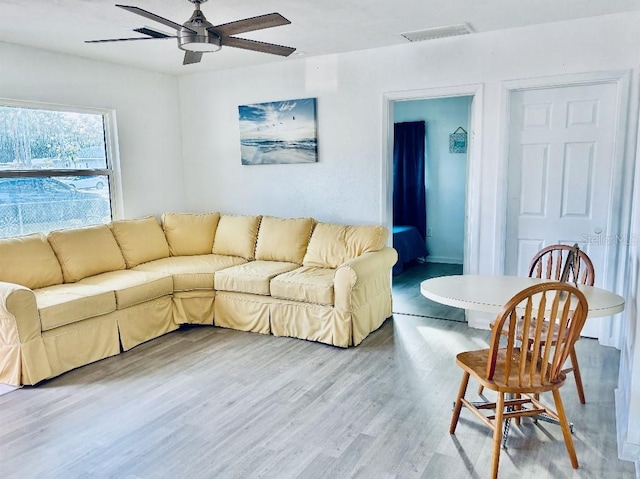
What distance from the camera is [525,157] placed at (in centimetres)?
393

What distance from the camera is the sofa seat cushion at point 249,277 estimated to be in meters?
4.10

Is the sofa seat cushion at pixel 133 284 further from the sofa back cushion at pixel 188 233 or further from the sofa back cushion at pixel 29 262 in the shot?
the sofa back cushion at pixel 188 233

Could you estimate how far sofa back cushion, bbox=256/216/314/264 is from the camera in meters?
4.57

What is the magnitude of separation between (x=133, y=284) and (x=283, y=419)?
1877 millimetres

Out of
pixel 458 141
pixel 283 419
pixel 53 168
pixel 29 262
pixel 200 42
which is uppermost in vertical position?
pixel 200 42

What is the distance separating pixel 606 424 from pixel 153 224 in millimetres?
4161

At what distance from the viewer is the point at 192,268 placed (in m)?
4.43

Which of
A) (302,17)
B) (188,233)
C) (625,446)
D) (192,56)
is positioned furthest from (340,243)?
(625,446)

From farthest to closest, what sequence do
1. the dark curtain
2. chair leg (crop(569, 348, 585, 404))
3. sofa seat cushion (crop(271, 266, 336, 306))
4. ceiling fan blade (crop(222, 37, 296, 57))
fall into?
the dark curtain < sofa seat cushion (crop(271, 266, 336, 306)) < ceiling fan blade (crop(222, 37, 296, 57)) < chair leg (crop(569, 348, 585, 404))

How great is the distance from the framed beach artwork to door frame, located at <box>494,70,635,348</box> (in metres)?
1.78

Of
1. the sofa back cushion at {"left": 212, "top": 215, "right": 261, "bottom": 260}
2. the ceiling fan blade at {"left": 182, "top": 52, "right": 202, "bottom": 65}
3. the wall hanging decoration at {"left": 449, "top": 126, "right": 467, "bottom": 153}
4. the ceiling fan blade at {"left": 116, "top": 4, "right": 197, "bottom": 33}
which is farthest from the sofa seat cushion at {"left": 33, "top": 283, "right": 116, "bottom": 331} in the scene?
the wall hanging decoration at {"left": 449, "top": 126, "right": 467, "bottom": 153}

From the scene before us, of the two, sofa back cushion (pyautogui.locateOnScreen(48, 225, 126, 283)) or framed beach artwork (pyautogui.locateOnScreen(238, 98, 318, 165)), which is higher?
framed beach artwork (pyautogui.locateOnScreen(238, 98, 318, 165))

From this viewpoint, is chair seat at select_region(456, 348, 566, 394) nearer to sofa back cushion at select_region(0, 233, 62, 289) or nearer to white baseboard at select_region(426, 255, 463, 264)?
sofa back cushion at select_region(0, 233, 62, 289)

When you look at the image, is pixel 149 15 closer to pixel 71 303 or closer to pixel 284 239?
pixel 71 303
